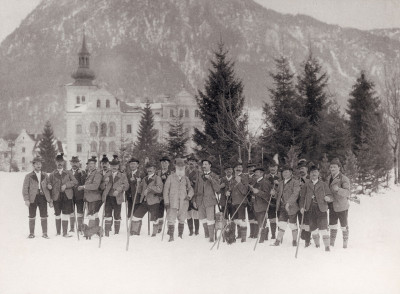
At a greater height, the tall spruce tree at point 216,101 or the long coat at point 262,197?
the tall spruce tree at point 216,101

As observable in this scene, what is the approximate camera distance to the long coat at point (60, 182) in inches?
441

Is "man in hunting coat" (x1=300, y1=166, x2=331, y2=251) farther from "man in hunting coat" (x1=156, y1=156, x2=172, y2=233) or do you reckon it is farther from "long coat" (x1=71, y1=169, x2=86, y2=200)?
"long coat" (x1=71, y1=169, x2=86, y2=200)

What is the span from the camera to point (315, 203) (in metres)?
10.0

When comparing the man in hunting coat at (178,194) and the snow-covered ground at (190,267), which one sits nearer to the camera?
the snow-covered ground at (190,267)

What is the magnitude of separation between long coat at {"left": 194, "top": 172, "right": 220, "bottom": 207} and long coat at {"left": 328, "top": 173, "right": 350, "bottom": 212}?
2.47 meters

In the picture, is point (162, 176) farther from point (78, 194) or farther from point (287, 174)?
point (287, 174)

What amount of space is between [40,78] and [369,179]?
269ft

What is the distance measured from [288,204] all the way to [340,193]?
39.3 inches

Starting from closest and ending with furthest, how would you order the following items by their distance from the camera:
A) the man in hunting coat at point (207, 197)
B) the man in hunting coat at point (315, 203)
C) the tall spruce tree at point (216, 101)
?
1. the man in hunting coat at point (315, 203)
2. the man in hunting coat at point (207, 197)
3. the tall spruce tree at point (216, 101)

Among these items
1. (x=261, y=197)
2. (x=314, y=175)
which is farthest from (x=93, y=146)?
(x=314, y=175)

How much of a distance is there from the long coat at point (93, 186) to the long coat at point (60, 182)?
286 mm

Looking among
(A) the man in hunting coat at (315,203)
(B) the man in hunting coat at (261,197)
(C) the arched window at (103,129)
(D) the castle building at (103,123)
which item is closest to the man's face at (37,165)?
(B) the man in hunting coat at (261,197)

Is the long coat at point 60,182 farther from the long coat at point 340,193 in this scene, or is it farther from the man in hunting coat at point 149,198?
the long coat at point 340,193

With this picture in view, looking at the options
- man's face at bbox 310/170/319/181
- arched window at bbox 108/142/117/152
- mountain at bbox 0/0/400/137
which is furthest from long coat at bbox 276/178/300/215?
arched window at bbox 108/142/117/152
